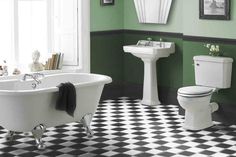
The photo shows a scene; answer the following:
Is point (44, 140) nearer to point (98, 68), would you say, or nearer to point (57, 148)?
point (57, 148)

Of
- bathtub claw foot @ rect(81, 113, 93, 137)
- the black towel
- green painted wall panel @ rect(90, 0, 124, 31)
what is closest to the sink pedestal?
green painted wall panel @ rect(90, 0, 124, 31)

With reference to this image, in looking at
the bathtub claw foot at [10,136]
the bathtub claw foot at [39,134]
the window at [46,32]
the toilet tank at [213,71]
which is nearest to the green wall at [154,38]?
the toilet tank at [213,71]

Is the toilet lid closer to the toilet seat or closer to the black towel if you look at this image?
the toilet seat

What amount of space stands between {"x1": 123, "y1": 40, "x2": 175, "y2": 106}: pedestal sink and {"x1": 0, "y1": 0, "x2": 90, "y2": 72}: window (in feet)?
2.27

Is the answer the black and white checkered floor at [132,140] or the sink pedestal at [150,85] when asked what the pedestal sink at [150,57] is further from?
the black and white checkered floor at [132,140]

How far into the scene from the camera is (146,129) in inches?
252

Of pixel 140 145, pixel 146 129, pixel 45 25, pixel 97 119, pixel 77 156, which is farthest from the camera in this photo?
pixel 45 25

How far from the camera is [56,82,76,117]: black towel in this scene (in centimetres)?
559

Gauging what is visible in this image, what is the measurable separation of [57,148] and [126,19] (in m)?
3.30

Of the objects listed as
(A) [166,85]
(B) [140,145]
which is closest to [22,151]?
(B) [140,145]

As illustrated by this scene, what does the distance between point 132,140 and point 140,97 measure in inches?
94.7

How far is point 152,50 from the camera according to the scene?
24.4 ft

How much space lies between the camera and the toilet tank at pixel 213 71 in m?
6.37

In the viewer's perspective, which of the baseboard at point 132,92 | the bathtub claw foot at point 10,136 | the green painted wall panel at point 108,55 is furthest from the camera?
the green painted wall panel at point 108,55
